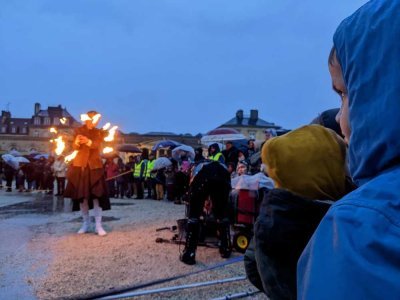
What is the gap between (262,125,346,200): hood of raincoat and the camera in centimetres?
177

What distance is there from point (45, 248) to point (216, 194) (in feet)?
9.38

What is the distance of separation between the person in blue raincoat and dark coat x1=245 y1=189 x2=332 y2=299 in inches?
31.9

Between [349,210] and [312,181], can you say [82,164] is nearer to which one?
[312,181]

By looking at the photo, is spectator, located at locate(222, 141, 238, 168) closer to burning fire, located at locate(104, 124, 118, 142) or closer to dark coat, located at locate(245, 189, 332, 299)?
burning fire, located at locate(104, 124, 118, 142)

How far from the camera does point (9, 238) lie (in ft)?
24.9

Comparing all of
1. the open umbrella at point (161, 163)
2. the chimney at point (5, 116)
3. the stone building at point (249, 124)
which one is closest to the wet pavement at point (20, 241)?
the open umbrella at point (161, 163)

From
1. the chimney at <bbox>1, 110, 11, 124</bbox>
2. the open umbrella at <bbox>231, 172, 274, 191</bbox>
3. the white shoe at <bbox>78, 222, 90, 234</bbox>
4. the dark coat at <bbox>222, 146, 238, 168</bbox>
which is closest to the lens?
the open umbrella at <bbox>231, 172, 274, 191</bbox>

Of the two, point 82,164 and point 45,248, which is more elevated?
point 82,164

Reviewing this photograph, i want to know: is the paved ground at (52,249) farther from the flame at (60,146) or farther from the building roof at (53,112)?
the building roof at (53,112)

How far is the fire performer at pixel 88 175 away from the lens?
26.3ft

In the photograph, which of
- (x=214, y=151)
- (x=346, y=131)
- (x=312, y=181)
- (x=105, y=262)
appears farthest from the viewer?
(x=214, y=151)

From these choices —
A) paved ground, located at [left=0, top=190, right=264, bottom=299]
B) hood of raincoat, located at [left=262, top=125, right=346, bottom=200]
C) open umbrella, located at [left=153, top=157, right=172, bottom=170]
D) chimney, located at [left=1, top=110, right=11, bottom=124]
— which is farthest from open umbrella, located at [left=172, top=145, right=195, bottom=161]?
chimney, located at [left=1, top=110, right=11, bottom=124]

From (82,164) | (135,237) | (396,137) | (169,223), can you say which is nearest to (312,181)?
(396,137)

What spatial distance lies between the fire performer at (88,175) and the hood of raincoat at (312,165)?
21.6 ft
